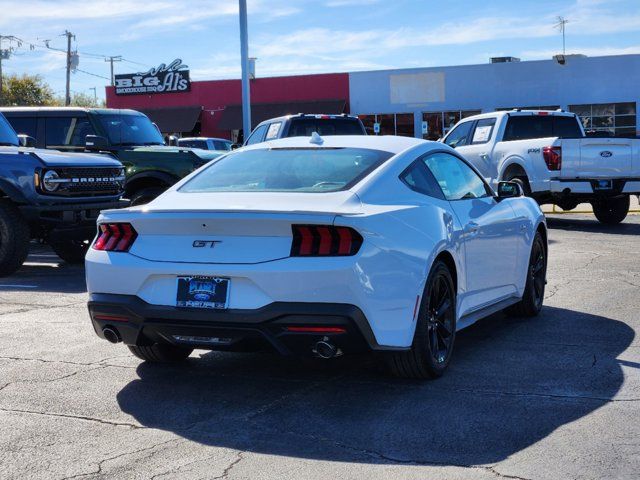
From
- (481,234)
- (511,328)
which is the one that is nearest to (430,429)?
(481,234)

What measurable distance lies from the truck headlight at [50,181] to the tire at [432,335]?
6.64 m

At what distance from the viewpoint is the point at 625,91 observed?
1806 inches

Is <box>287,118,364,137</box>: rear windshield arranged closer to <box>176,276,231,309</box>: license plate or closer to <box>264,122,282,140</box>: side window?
<box>264,122,282,140</box>: side window

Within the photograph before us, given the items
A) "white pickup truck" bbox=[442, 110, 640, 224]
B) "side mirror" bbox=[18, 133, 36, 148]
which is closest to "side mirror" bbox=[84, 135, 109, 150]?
"side mirror" bbox=[18, 133, 36, 148]

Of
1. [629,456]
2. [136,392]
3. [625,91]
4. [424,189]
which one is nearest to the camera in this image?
[629,456]

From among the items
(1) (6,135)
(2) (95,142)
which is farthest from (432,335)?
(2) (95,142)

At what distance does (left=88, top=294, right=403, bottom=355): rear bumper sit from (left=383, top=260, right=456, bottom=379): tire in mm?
382

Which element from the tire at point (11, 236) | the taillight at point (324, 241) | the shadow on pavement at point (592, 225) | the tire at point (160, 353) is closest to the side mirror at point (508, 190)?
the taillight at point (324, 241)

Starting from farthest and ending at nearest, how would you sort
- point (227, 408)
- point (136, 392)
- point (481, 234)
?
1. point (481, 234)
2. point (136, 392)
3. point (227, 408)

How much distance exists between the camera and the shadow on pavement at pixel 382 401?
16.1 ft

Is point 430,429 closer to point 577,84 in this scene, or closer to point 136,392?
point 136,392

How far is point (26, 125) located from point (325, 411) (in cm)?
1061

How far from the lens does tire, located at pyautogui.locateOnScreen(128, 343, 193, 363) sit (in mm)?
6645

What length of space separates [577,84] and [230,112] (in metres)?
17.5
